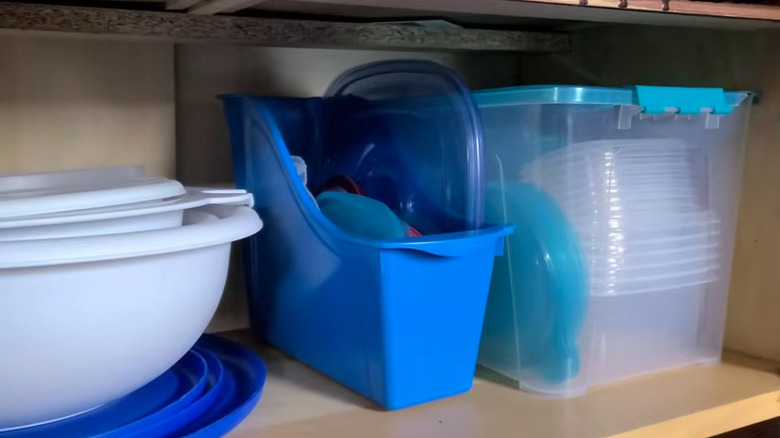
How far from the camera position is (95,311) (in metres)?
0.52

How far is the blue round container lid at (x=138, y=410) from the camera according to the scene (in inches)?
23.1

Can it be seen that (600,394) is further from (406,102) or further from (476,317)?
(406,102)

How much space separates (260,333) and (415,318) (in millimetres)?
276

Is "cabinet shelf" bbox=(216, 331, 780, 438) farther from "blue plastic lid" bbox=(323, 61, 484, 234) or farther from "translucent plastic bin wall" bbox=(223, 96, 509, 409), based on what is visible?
"blue plastic lid" bbox=(323, 61, 484, 234)

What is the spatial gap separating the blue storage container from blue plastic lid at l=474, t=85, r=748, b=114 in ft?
0.14

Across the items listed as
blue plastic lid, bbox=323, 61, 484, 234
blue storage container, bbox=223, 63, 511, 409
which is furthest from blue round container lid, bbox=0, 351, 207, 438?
blue plastic lid, bbox=323, 61, 484, 234

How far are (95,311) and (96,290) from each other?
15 millimetres

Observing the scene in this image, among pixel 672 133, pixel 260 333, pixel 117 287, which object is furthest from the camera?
pixel 260 333

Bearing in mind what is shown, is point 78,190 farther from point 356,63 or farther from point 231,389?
point 356,63

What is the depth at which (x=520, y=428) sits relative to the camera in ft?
2.19

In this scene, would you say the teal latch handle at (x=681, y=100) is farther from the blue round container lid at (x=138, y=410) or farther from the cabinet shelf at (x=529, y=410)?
the blue round container lid at (x=138, y=410)

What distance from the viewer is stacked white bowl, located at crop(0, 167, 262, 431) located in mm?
500

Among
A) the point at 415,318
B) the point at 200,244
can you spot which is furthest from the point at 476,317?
the point at 200,244

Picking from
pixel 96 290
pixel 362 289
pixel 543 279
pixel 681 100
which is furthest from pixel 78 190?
pixel 681 100
